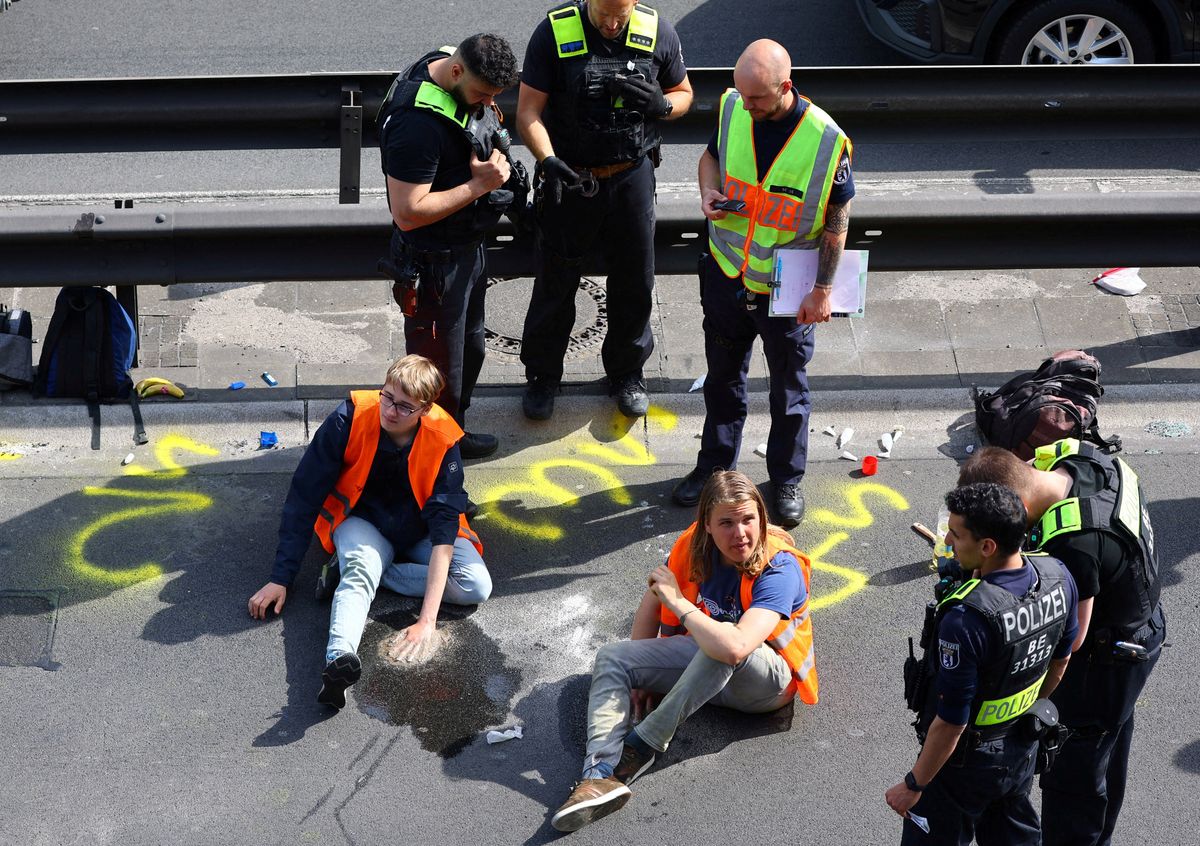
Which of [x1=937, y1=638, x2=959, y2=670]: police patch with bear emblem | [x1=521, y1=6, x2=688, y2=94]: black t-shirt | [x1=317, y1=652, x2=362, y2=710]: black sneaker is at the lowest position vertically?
[x1=317, y1=652, x2=362, y2=710]: black sneaker

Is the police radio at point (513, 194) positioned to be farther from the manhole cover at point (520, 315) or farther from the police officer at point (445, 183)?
the manhole cover at point (520, 315)

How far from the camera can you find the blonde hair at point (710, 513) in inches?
201

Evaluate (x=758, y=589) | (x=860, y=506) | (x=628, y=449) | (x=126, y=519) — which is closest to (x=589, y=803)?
(x=758, y=589)

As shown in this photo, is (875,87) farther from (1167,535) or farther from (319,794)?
(319,794)

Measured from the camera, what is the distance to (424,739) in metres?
5.25

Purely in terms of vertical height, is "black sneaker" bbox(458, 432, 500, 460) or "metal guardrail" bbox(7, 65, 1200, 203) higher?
"metal guardrail" bbox(7, 65, 1200, 203)

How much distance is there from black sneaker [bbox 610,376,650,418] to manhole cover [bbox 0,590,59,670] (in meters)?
2.65

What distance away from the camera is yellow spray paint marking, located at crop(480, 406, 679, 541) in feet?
20.9

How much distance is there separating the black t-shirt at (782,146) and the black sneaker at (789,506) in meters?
1.26

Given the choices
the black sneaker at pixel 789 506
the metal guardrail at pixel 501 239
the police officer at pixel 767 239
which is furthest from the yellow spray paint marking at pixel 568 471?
Answer: the metal guardrail at pixel 501 239

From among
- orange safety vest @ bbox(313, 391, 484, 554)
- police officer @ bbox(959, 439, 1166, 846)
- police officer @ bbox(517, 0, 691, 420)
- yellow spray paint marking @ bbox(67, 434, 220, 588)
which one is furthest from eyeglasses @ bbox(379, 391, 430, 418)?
police officer @ bbox(959, 439, 1166, 846)

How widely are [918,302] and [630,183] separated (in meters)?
2.14

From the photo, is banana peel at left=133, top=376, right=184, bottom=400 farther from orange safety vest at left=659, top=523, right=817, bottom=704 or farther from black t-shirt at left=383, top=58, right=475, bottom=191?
orange safety vest at left=659, top=523, right=817, bottom=704

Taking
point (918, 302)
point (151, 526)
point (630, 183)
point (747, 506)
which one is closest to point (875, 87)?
point (918, 302)
